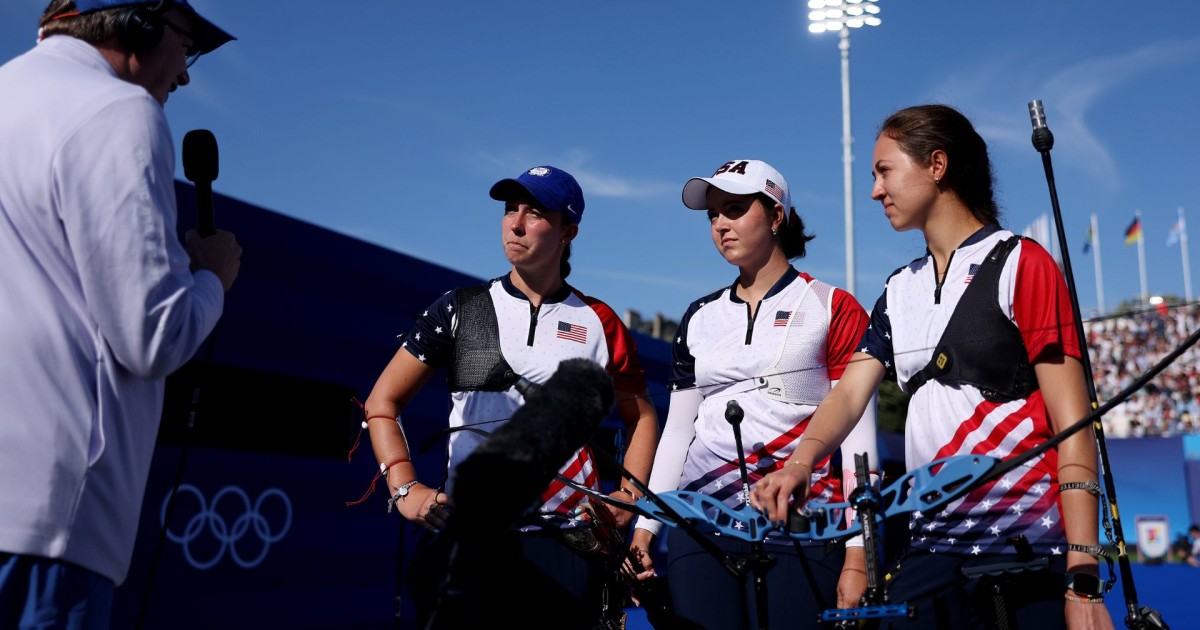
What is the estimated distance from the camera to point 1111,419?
3153cm

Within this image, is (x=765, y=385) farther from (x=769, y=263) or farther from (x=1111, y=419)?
(x=1111, y=419)

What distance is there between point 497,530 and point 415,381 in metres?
1.97

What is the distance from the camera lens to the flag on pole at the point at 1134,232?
49.3 m

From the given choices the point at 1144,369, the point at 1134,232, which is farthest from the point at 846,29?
the point at 1134,232

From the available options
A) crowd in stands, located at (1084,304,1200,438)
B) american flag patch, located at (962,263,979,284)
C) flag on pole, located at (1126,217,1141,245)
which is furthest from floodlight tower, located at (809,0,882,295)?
flag on pole, located at (1126,217,1141,245)

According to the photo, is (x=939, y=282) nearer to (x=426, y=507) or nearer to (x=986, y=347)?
(x=986, y=347)

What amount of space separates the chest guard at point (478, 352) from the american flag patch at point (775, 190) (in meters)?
1.07

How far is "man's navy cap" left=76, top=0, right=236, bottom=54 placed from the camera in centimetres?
204

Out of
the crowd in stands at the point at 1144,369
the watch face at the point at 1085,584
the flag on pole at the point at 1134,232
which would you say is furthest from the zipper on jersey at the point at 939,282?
the flag on pole at the point at 1134,232

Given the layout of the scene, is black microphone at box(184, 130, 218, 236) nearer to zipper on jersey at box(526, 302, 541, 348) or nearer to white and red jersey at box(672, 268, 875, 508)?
zipper on jersey at box(526, 302, 541, 348)

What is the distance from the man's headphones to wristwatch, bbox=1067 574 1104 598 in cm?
226

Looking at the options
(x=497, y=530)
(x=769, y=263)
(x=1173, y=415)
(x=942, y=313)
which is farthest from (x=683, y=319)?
(x=1173, y=415)

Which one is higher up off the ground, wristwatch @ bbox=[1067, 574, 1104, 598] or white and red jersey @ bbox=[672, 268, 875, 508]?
white and red jersey @ bbox=[672, 268, 875, 508]

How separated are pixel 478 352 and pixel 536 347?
20 cm
